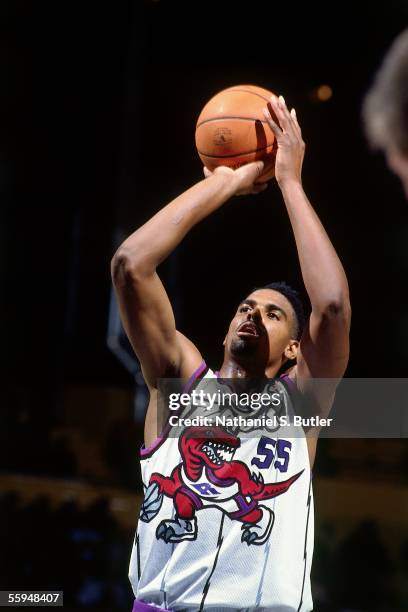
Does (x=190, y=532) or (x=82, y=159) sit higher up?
(x=82, y=159)

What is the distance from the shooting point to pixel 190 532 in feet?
5.53

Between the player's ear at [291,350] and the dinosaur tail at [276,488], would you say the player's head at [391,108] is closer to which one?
the player's ear at [291,350]

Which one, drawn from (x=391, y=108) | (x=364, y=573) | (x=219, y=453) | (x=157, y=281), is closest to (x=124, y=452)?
(x=364, y=573)

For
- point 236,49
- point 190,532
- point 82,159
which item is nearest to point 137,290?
point 190,532

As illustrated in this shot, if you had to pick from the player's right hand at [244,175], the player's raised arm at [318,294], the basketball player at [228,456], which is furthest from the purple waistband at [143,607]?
the player's right hand at [244,175]

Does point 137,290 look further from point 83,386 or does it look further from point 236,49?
point 83,386

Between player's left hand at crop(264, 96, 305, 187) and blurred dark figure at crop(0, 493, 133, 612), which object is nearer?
player's left hand at crop(264, 96, 305, 187)

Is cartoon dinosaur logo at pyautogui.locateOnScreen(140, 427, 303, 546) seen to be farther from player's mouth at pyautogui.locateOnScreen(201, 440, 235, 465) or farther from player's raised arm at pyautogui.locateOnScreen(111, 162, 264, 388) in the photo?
player's raised arm at pyautogui.locateOnScreen(111, 162, 264, 388)

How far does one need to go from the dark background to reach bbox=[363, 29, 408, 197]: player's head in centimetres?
7

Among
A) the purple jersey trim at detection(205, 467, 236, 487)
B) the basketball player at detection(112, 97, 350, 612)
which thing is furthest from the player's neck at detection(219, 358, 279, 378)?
the purple jersey trim at detection(205, 467, 236, 487)

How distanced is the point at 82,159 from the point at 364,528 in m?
2.34

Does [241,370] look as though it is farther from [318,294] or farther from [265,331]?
[318,294]

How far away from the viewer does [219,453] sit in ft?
5.81

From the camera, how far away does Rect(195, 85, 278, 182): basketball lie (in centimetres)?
195
